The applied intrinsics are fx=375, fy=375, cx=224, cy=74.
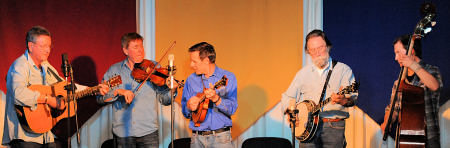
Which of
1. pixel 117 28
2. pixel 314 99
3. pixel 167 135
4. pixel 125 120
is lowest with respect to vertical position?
pixel 167 135

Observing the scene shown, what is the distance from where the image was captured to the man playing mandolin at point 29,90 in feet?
11.7

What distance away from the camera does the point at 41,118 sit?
374cm

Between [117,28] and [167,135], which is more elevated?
[117,28]

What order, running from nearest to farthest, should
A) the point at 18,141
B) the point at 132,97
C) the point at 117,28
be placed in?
the point at 18,141, the point at 132,97, the point at 117,28

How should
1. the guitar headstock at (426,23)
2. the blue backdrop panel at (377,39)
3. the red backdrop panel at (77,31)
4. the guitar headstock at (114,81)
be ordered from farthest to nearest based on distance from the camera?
the red backdrop panel at (77,31) < the blue backdrop panel at (377,39) < the guitar headstock at (114,81) < the guitar headstock at (426,23)

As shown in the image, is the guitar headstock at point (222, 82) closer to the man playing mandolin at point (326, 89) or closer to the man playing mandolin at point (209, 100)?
the man playing mandolin at point (209, 100)

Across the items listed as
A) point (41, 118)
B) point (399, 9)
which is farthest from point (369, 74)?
point (41, 118)

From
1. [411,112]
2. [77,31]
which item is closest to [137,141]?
[77,31]

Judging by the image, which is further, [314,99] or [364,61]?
[364,61]

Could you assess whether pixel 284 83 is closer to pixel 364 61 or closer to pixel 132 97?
pixel 364 61

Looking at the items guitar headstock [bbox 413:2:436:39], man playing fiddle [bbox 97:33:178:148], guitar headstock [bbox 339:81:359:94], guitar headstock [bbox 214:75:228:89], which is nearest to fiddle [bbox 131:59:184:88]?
man playing fiddle [bbox 97:33:178:148]

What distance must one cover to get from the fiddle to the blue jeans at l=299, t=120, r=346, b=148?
1.66m

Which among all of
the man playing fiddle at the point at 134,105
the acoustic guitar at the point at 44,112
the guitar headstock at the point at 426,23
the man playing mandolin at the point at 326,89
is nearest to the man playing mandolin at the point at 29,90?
the acoustic guitar at the point at 44,112

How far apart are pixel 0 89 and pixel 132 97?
2070 mm
